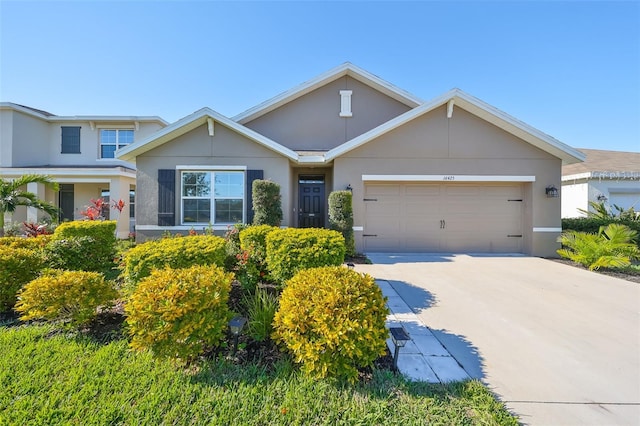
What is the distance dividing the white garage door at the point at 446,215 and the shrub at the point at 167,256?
5.95 meters

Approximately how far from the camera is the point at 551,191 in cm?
862

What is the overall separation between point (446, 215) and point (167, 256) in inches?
332

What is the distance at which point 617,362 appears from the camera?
9.78 ft

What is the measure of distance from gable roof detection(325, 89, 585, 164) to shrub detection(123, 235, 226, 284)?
5.46 metres

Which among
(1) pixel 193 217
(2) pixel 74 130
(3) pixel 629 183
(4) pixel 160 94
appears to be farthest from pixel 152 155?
(3) pixel 629 183

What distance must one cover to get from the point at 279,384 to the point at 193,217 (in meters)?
7.59

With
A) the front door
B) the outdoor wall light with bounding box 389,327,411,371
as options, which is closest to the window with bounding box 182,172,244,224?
the front door

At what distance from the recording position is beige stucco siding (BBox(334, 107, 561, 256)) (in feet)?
28.7

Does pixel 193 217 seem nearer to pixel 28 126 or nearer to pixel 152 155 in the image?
pixel 152 155

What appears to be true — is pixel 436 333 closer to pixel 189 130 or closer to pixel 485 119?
pixel 485 119

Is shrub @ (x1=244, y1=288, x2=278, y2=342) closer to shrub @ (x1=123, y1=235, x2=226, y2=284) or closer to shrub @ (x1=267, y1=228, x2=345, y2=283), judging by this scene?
shrub @ (x1=267, y1=228, x2=345, y2=283)

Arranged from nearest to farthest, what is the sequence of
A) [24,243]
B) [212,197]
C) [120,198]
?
[24,243] < [212,197] < [120,198]

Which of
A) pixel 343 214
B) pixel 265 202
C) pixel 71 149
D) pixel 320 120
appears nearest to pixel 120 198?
pixel 71 149

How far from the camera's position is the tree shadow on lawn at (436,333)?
2.87 metres
